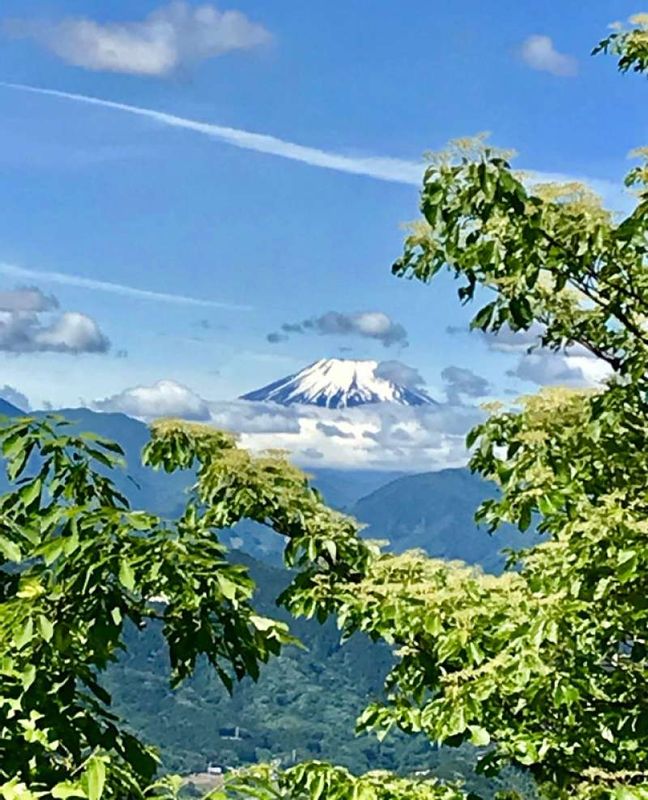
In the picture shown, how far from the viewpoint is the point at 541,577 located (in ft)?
25.5

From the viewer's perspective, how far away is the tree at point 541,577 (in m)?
6.86

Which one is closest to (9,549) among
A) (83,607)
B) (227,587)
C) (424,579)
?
(83,607)

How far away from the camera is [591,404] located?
320 inches

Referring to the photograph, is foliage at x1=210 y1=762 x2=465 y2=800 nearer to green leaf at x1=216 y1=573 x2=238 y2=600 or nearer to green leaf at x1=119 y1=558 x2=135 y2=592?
green leaf at x1=216 y1=573 x2=238 y2=600

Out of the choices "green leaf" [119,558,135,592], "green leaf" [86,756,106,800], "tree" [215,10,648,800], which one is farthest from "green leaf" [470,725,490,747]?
"green leaf" [86,756,106,800]

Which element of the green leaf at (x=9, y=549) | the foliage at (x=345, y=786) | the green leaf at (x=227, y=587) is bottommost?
the foliage at (x=345, y=786)

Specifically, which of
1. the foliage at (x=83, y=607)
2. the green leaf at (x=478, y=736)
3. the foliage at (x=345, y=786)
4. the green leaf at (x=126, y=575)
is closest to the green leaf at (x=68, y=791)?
the foliage at (x=83, y=607)

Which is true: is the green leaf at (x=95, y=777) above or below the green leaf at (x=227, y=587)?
below

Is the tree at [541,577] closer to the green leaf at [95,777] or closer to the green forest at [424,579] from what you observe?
the green forest at [424,579]

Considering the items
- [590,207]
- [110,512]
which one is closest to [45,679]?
[110,512]

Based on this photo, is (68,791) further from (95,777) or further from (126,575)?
(126,575)

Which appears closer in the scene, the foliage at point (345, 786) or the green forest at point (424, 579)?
the green forest at point (424, 579)

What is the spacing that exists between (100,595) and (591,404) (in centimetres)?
494

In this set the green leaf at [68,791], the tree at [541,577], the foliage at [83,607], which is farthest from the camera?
the tree at [541,577]
